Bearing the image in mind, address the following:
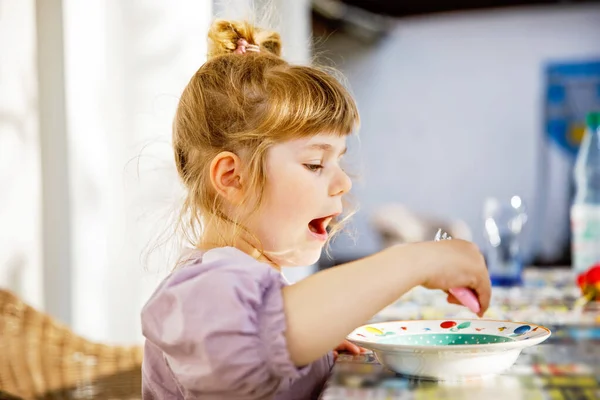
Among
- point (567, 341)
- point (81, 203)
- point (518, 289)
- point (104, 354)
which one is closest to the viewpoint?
point (567, 341)

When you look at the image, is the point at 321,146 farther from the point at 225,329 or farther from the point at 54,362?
the point at 54,362

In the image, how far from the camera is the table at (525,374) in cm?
69

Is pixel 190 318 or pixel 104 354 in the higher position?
pixel 190 318

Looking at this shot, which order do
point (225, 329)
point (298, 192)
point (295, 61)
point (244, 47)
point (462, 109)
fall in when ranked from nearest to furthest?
point (225, 329), point (298, 192), point (244, 47), point (295, 61), point (462, 109)

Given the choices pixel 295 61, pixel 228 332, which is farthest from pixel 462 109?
pixel 228 332

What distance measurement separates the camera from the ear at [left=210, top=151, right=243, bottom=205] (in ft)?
3.22

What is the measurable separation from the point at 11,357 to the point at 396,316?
0.74 metres

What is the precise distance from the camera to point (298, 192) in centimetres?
96

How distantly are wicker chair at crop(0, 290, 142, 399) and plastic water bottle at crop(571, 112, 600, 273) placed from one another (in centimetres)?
105

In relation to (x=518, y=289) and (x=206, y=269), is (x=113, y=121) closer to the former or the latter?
(x=518, y=289)

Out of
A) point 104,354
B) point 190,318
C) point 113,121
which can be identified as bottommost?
point 104,354

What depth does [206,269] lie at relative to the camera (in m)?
0.75

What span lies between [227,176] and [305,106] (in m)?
0.14

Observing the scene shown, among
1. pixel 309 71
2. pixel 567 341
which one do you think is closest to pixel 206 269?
pixel 309 71
